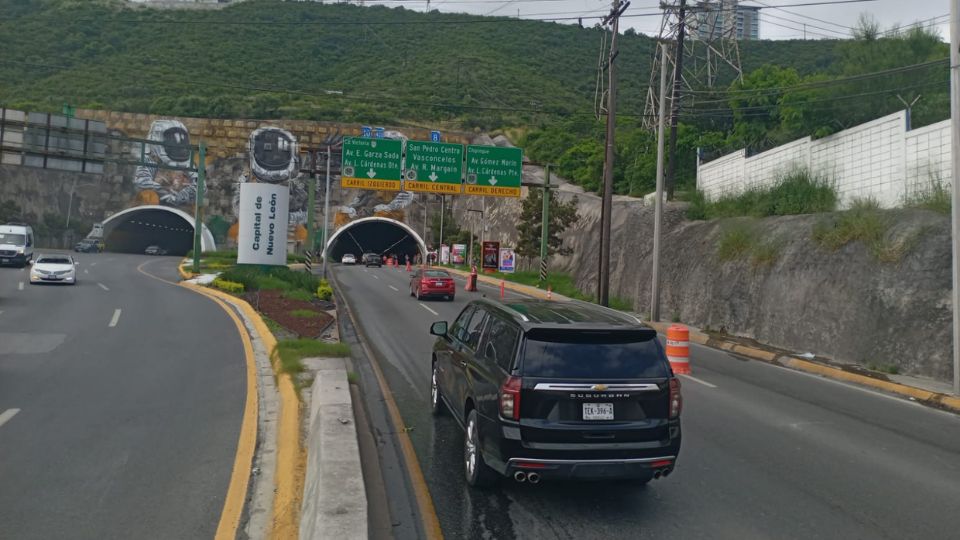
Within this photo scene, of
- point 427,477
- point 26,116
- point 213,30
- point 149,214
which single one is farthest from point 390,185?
point 213,30

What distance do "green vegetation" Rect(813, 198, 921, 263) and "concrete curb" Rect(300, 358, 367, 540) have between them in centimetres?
1293

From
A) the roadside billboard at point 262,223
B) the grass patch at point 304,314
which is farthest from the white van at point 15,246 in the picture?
the grass patch at point 304,314

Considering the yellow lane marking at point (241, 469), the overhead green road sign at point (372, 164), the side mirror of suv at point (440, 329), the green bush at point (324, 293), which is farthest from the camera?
the overhead green road sign at point (372, 164)

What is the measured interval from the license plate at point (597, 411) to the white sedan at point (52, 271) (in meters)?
28.2

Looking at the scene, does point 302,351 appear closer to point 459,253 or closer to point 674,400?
point 674,400

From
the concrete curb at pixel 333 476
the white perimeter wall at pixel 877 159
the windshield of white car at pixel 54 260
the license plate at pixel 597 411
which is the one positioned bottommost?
the concrete curb at pixel 333 476

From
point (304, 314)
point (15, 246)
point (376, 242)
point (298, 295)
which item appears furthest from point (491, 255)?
point (376, 242)

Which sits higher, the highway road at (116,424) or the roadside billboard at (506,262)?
the roadside billboard at (506,262)

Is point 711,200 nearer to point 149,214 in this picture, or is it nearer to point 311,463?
point 311,463

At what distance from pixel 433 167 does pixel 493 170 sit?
3.11 m

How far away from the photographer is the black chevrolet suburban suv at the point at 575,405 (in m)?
5.88

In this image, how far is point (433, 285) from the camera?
29.7 metres

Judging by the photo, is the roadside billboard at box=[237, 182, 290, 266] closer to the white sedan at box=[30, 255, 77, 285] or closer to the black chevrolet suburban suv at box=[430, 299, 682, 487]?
the white sedan at box=[30, 255, 77, 285]

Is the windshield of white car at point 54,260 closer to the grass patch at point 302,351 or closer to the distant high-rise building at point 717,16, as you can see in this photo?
the grass patch at point 302,351
